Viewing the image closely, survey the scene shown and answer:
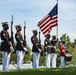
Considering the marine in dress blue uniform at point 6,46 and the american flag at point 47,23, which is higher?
the american flag at point 47,23

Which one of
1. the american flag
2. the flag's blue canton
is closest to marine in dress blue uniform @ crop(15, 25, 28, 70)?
the american flag

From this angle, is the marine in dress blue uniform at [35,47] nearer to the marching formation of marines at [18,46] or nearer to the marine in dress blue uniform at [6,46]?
the marching formation of marines at [18,46]

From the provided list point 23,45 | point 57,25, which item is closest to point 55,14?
point 57,25

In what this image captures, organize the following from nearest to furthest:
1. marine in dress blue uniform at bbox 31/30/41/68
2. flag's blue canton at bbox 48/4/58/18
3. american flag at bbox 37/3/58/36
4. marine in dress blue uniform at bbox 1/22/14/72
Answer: marine in dress blue uniform at bbox 1/22/14/72
marine in dress blue uniform at bbox 31/30/41/68
american flag at bbox 37/3/58/36
flag's blue canton at bbox 48/4/58/18

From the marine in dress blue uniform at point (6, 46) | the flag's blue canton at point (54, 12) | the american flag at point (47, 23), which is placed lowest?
the marine in dress blue uniform at point (6, 46)

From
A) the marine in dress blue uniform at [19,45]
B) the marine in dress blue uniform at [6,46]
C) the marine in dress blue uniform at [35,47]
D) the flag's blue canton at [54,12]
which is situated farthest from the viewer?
the flag's blue canton at [54,12]

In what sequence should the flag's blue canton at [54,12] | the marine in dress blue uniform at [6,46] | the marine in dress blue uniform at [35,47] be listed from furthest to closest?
the flag's blue canton at [54,12]
the marine in dress blue uniform at [35,47]
the marine in dress blue uniform at [6,46]

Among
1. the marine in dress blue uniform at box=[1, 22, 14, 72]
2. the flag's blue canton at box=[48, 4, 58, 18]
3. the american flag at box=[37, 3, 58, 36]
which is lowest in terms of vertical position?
the marine in dress blue uniform at box=[1, 22, 14, 72]

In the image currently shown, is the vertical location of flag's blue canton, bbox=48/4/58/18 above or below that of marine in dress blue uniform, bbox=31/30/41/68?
above

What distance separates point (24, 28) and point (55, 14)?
5.18 m

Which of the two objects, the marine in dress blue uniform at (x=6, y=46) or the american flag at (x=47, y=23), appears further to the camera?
the american flag at (x=47, y=23)

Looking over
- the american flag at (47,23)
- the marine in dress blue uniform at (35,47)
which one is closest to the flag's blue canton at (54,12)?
the american flag at (47,23)

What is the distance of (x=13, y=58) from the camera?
64188 millimetres

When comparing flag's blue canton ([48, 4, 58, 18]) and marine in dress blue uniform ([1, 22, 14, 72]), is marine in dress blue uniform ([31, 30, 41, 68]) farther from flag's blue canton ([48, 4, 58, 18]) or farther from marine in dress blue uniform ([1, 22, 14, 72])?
flag's blue canton ([48, 4, 58, 18])
